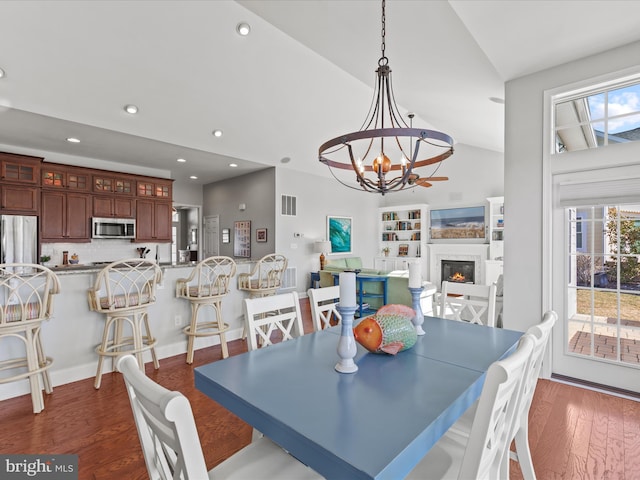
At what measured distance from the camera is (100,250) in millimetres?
6375

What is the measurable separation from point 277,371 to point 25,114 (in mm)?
4572

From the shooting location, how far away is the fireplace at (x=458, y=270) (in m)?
8.14

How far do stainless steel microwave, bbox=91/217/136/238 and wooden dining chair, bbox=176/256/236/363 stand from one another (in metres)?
3.34

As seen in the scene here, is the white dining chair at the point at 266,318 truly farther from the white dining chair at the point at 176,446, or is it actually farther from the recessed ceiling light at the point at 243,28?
the recessed ceiling light at the point at 243,28

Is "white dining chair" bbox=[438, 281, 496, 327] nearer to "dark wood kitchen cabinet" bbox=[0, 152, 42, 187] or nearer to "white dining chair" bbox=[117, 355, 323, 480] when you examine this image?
"white dining chair" bbox=[117, 355, 323, 480]

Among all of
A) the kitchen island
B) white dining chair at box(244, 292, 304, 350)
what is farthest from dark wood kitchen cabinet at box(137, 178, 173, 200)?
white dining chair at box(244, 292, 304, 350)

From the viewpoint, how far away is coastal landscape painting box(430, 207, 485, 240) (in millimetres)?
8156

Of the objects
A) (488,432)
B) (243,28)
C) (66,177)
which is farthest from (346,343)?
(66,177)

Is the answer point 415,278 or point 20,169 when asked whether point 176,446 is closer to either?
point 415,278

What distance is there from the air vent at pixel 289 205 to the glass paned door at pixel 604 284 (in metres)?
5.21

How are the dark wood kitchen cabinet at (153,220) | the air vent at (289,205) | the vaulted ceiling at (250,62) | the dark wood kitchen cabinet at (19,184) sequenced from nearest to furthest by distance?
the vaulted ceiling at (250,62)
the dark wood kitchen cabinet at (19,184)
the dark wood kitchen cabinet at (153,220)
the air vent at (289,205)

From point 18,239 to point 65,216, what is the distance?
2.74ft

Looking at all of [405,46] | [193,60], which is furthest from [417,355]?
[193,60]


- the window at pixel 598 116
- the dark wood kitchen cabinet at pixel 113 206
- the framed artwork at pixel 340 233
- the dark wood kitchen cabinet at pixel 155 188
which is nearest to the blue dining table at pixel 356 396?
the window at pixel 598 116
